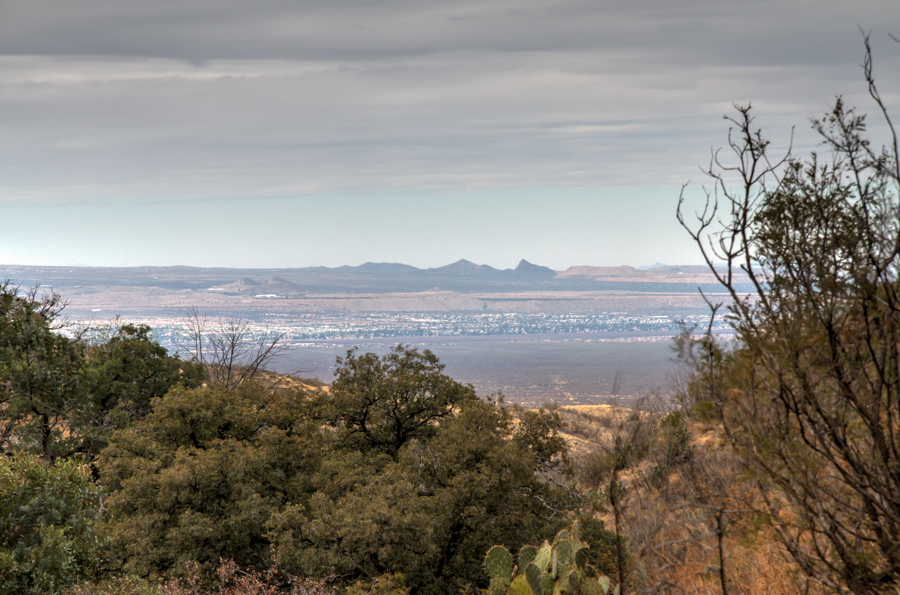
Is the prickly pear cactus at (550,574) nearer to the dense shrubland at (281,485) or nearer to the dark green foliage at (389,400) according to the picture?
the dense shrubland at (281,485)

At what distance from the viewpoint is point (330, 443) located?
17047 mm

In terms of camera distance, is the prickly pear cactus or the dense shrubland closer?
the prickly pear cactus

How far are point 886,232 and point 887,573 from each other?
2068 mm

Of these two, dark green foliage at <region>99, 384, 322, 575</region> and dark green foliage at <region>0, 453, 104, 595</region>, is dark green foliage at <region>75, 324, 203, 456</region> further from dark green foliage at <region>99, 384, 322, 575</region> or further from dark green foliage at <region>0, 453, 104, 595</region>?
dark green foliage at <region>0, 453, 104, 595</region>

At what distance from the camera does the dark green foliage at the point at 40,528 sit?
8703 millimetres

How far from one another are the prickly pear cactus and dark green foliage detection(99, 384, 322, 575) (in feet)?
20.1

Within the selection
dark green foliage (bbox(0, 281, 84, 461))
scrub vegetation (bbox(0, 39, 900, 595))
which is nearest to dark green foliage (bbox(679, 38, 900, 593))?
scrub vegetation (bbox(0, 39, 900, 595))

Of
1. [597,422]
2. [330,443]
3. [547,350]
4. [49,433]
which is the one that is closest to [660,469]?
[330,443]

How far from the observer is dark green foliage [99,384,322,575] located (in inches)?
538

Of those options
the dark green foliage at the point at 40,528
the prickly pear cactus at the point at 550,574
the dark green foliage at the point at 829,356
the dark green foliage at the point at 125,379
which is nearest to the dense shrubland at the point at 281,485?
the dark green foliage at the point at 40,528

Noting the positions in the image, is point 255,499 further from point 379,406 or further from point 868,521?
point 868,521

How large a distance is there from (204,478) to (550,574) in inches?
360

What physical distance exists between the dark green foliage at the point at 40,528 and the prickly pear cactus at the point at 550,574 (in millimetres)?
6319

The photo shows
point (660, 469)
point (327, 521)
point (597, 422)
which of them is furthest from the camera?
point (597, 422)
